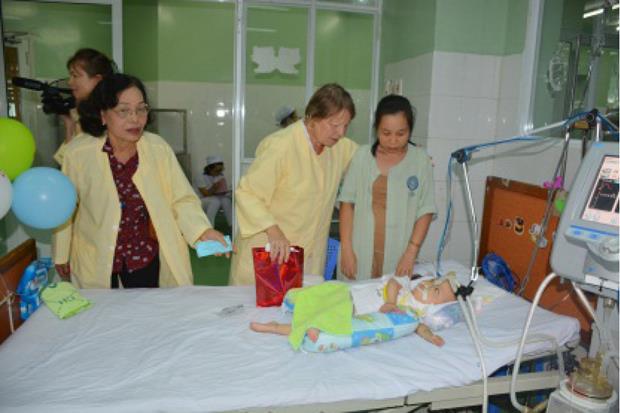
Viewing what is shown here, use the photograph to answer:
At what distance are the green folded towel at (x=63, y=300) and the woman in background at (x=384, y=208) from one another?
124cm

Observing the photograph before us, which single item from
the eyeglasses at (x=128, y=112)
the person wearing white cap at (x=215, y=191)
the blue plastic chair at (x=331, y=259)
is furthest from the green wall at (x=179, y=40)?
the eyeglasses at (x=128, y=112)

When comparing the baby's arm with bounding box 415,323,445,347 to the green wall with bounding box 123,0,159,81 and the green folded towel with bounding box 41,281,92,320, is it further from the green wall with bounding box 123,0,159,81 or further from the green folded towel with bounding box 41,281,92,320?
the green wall with bounding box 123,0,159,81

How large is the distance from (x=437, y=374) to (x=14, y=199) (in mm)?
1709

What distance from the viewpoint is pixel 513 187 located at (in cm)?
293

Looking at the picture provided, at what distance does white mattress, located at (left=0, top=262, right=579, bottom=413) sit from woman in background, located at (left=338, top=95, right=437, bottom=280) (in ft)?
2.04

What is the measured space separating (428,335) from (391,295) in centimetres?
30

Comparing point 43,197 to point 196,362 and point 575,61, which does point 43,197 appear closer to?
point 196,362

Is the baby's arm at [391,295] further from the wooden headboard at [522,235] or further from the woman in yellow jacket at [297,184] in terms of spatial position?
the wooden headboard at [522,235]

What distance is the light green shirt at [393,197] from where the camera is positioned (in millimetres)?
2451

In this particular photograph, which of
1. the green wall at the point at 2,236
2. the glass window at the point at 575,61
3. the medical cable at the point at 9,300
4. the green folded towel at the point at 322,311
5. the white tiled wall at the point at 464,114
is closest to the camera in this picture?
the green folded towel at the point at 322,311

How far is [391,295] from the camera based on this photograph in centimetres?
207

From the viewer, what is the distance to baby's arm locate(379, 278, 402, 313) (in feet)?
6.50

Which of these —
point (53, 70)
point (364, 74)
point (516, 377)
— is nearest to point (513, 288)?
point (516, 377)

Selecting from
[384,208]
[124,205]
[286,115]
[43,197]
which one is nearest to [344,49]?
[286,115]
